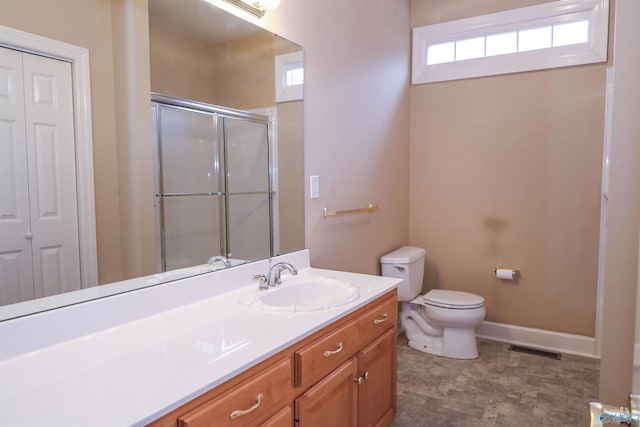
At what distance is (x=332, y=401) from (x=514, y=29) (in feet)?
9.72

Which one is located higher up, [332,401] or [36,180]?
[36,180]

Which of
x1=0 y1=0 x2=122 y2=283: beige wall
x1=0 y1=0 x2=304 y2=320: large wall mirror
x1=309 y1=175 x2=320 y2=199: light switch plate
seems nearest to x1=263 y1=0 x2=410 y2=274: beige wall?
x1=309 y1=175 x2=320 y2=199: light switch plate

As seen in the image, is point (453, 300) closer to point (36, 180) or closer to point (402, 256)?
point (402, 256)

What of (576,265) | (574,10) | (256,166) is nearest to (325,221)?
(256,166)

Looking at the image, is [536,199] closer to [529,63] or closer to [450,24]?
[529,63]

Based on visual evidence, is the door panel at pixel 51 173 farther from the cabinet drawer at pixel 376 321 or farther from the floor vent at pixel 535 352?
the floor vent at pixel 535 352

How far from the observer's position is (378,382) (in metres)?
1.83

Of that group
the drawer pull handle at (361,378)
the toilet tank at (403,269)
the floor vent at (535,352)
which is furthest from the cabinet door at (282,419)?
the floor vent at (535,352)

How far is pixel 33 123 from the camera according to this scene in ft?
3.66

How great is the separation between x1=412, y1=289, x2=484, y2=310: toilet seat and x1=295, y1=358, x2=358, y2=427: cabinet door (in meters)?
1.42

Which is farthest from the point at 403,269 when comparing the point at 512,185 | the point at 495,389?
the point at 512,185

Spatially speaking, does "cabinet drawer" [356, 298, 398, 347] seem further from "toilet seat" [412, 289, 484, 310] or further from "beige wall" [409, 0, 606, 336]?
"beige wall" [409, 0, 606, 336]

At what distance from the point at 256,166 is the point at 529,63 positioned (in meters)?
2.29

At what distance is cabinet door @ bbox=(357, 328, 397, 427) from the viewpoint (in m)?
1.69
